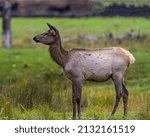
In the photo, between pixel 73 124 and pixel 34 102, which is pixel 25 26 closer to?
pixel 34 102

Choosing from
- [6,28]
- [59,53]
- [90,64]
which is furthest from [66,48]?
[90,64]

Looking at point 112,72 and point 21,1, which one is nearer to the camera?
point 112,72

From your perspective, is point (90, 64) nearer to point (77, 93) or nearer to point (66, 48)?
point (77, 93)

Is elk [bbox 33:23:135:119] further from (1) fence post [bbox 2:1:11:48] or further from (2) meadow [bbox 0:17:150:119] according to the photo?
(1) fence post [bbox 2:1:11:48]

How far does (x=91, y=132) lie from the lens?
1453 cm

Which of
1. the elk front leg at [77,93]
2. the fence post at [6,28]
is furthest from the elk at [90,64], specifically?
the fence post at [6,28]

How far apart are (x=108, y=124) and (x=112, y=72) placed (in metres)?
1.25

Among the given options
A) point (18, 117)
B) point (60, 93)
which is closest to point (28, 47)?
point (60, 93)

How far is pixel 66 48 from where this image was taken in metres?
26.5

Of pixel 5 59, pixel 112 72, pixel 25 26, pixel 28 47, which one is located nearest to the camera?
pixel 112 72

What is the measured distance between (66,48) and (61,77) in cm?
463

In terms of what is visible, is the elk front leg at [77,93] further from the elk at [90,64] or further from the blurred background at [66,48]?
the blurred background at [66,48]

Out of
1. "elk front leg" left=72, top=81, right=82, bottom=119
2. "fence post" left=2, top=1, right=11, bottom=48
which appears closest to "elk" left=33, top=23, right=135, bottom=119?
"elk front leg" left=72, top=81, right=82, bottom=119

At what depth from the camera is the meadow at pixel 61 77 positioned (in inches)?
653
